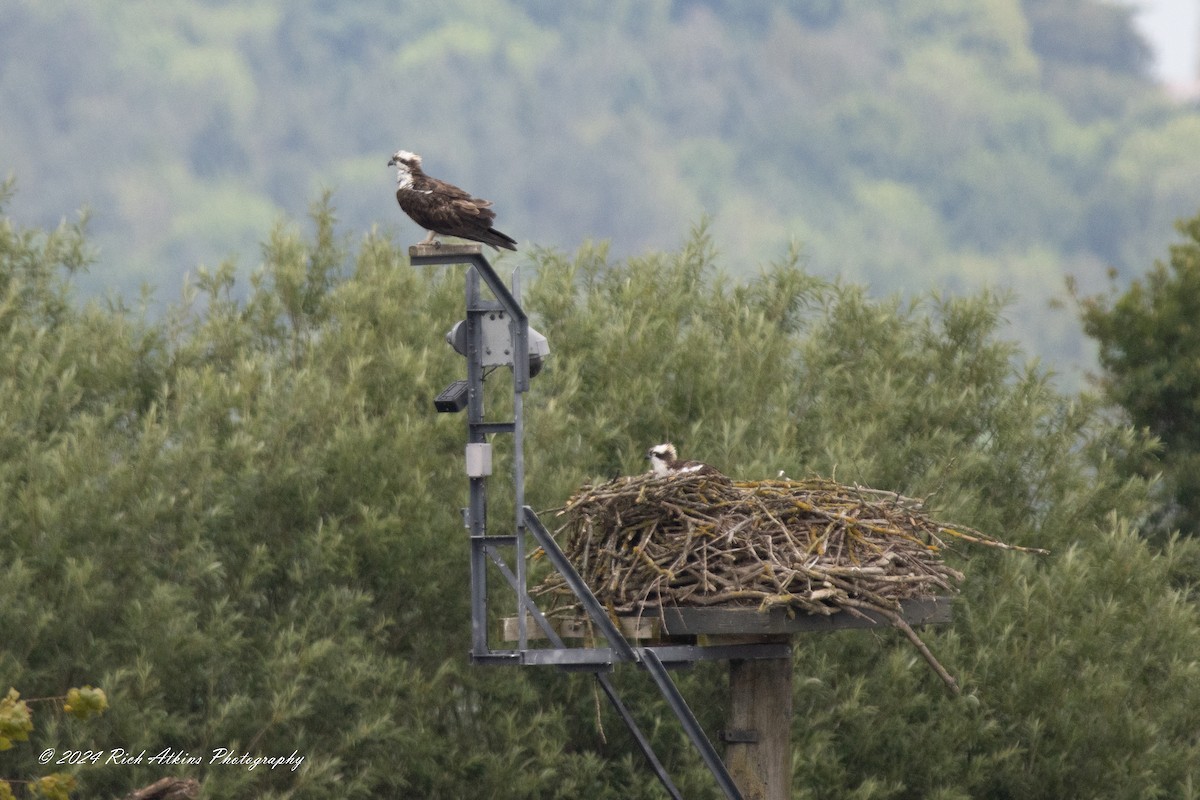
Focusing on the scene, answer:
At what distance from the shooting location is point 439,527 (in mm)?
14086

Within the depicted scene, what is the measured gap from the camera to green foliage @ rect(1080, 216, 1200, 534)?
2139 cm

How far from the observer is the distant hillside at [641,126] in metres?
95.6

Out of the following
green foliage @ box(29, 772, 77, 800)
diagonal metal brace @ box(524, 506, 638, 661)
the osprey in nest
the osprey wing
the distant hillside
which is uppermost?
the distant hillside

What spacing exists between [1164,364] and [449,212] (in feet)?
55.5

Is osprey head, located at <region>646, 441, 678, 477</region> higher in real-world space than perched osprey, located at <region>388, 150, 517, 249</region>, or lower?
lower

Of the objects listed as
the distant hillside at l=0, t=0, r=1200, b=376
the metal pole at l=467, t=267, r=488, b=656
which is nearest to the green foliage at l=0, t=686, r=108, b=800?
the metal pole at l=467, t=267, r=488, b=656

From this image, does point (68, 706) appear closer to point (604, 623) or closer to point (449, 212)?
point (604, 623)

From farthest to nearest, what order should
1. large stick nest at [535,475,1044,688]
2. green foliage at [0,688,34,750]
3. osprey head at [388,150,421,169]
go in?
osprey head at [388,150,421,169] → large stick nest at [535,475,1044,688] → green foliage at [0,688,34,750]

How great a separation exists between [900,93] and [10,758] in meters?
115

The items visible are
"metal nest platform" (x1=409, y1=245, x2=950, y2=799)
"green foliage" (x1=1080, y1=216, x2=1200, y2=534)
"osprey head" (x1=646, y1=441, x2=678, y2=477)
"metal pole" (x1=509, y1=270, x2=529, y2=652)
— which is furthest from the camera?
"green foliage" (x1=1080, y1=216, x2=1200, y2=534)

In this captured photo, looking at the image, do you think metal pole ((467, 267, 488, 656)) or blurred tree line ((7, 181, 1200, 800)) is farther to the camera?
blurred tree line ((7, 181, 1200, 800))

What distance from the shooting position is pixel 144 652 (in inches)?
492

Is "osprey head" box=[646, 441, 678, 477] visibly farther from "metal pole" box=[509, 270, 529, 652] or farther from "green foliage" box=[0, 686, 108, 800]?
"green foliage" box=[0, 686, 108, 800]

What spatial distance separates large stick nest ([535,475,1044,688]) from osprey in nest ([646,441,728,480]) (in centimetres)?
4
